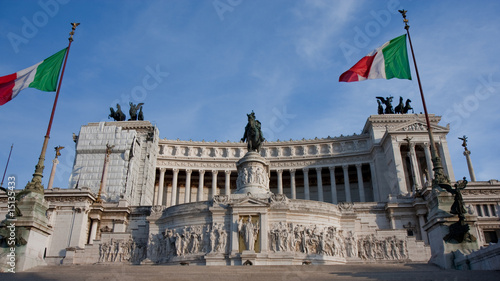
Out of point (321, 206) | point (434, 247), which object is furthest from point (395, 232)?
point (434, 247)

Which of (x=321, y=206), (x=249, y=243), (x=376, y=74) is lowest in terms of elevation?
(x=249, y=243)

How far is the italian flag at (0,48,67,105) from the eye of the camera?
73.4ft

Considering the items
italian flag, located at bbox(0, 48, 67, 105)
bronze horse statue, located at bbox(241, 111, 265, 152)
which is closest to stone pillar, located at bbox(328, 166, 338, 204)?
bronze horse statue, located at bbox(241, 111, 265, 152)

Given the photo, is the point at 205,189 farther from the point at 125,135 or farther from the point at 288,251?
the point at 288,251

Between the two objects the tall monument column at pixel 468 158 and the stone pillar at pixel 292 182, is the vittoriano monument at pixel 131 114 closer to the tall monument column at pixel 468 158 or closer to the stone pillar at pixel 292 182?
the stone pillar at pixel 292 182

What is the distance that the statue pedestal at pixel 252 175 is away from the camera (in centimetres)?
3195

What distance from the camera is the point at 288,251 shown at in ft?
86.6

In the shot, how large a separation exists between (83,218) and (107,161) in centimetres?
1305

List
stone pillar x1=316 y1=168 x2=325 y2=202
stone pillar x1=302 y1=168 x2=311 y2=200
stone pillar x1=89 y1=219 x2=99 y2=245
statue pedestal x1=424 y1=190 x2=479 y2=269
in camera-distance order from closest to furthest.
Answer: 1. statue pedestal x1=424 y1=190 x2=479 y2=269
2. stone pillar x1=89 y1=219 x2=99 y2=245
3. stone pillar x1=316 y1=168 x2=325 y2=202
4. stone pillar x1=302 y1=168 x2=311 y2=200

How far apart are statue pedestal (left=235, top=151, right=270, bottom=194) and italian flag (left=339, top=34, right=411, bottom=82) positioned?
10426mm

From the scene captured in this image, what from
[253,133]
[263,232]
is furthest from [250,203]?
[253,133]

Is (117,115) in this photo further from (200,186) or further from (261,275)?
(261,275)

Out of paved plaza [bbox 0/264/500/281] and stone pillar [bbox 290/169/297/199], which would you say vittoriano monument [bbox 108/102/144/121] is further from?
paved plaza [bbox 0/264/500/281]

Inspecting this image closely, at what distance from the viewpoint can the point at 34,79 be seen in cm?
2280
